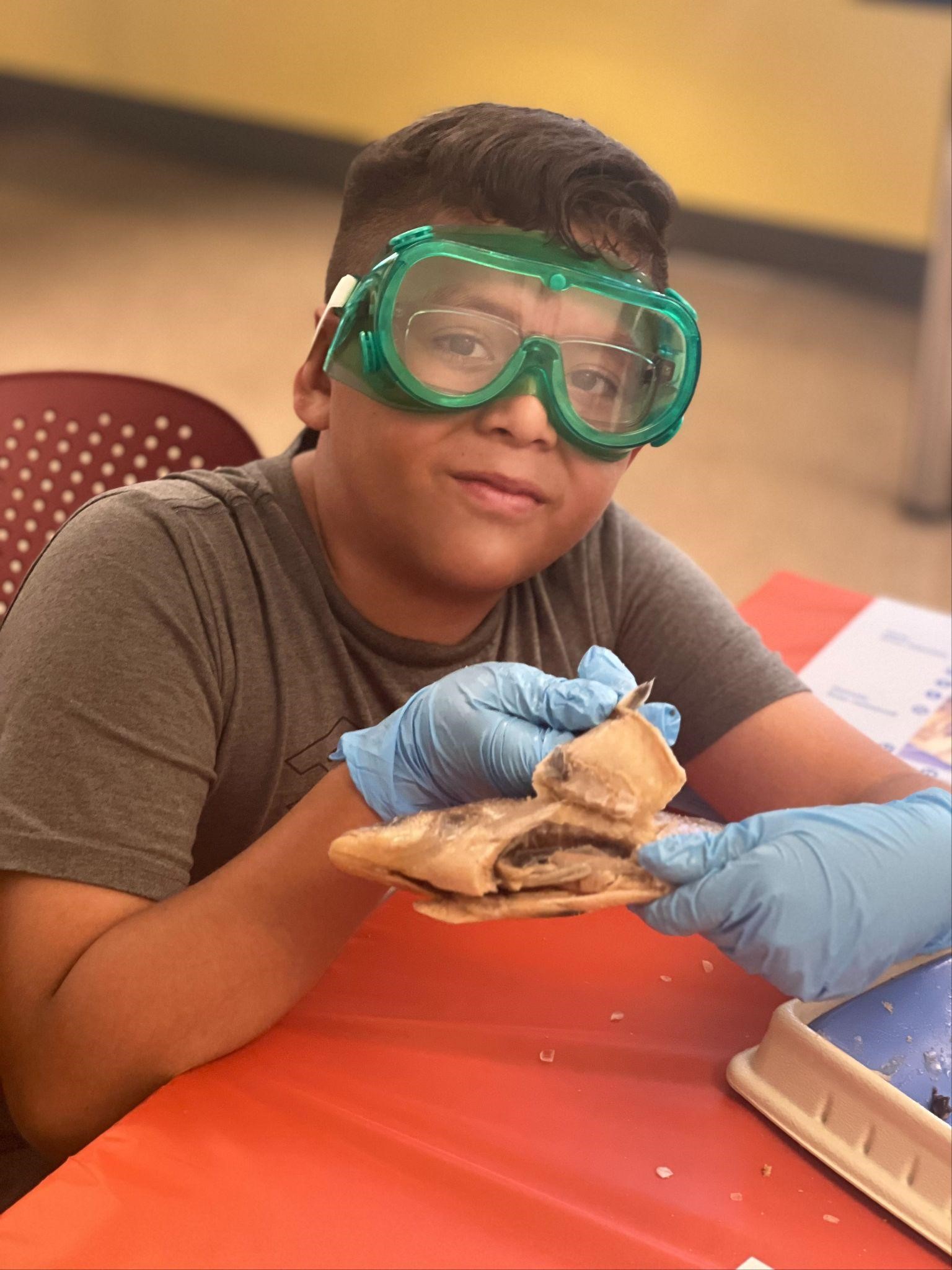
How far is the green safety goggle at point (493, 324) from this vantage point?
105 centimetres

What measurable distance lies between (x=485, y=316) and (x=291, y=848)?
445 mm

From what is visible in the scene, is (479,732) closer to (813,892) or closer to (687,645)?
(813,892)

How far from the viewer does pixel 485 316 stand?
3.51 ft

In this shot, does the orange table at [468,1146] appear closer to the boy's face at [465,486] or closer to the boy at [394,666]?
the boy at [394,666]

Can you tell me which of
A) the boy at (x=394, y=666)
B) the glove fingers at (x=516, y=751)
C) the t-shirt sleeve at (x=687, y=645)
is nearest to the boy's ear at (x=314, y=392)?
the boy at (x=394, y=666)

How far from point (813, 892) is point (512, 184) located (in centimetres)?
59

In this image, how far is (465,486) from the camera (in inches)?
42.6

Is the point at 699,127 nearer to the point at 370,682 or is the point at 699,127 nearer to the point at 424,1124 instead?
→ the point at 370,682

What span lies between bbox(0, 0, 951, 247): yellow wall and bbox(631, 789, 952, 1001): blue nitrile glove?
363 centimetres

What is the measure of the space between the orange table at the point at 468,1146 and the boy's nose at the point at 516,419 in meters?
0.40

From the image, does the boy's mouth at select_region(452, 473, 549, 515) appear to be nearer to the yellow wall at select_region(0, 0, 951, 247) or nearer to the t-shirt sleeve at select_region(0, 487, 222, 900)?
the t-shirt sleeve at select_region(0, 487, 222, 900)

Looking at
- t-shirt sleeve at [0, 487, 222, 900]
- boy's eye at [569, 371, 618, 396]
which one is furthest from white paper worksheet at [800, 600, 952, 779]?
t-shirt sleeve at [0, 487, 222, 900]

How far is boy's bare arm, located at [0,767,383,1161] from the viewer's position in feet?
3.00

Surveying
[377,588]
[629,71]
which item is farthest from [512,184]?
[629,71]
